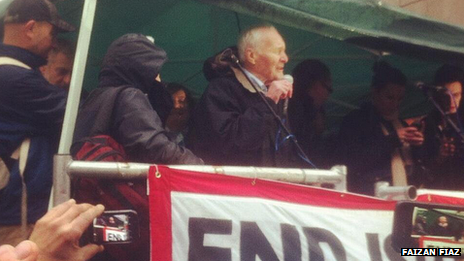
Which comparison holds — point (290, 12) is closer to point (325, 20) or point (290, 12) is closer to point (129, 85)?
point (325, 20)

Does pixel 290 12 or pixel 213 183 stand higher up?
pixel 290 12

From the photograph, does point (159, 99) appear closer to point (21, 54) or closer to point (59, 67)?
point (21, 54)

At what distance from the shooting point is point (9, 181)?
4293mm

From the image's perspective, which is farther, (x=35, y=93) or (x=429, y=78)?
A: (x=429, y=78)

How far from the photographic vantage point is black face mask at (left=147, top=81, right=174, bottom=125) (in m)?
4.78

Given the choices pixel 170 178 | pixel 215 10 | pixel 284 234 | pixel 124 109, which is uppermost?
pixel 215 10

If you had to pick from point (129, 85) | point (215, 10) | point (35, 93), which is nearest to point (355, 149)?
point (215, 10)

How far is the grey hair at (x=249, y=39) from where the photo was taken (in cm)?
529

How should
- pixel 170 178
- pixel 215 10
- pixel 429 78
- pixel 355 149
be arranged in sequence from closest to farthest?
1. pixel 170 178
2. pixel 355 149
3. pixel 215 10
4. pixel 429 78

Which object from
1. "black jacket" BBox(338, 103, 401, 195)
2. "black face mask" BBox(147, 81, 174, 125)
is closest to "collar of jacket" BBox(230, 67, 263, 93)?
"black face mask" BBox(147, 81, 174, 125)

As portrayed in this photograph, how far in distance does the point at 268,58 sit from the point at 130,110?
1.29 m

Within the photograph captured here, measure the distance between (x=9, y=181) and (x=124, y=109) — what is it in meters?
0.68

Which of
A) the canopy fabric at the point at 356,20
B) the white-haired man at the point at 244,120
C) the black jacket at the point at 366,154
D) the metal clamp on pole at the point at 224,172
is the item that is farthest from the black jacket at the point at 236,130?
the black jacket at the point at 366,154

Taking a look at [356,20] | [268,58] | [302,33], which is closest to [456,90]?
[302,33]
